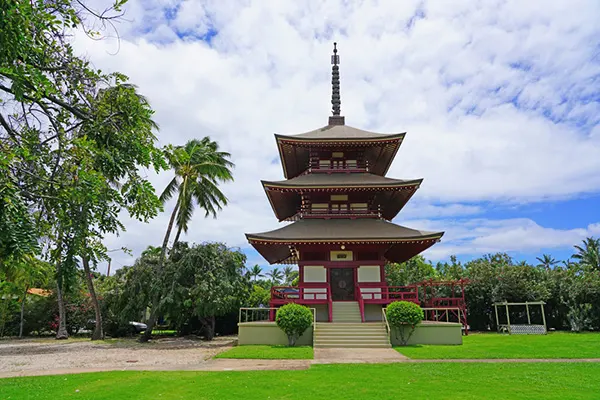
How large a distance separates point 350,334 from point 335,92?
17.1 m

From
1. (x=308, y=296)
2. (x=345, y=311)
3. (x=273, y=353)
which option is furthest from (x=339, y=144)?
(x=273, y=353)

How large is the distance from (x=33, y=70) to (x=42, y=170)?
1.73m

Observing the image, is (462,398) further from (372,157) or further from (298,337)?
(372,157)

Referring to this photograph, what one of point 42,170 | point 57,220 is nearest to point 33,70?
point 42,170

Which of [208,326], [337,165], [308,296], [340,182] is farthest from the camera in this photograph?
[208,326]

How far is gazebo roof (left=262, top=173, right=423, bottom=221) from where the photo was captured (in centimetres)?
2083

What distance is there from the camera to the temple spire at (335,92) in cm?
2683

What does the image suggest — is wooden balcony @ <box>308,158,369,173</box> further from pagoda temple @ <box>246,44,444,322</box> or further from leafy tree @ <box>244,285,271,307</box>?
leafy tree @ <box>244,285,271,307</box>

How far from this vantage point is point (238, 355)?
1427 cm

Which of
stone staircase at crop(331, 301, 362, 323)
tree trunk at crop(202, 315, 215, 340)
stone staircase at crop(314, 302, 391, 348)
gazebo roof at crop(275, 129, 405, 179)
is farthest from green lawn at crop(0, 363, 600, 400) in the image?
tree trunk at crop(202, 315, 215, 340)

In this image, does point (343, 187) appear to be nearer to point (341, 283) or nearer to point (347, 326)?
point (341, 283)

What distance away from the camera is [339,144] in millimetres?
22438

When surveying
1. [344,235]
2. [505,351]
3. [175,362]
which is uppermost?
[344,235]

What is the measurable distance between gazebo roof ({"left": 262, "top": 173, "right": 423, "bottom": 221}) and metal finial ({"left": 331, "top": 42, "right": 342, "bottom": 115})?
685 cm
